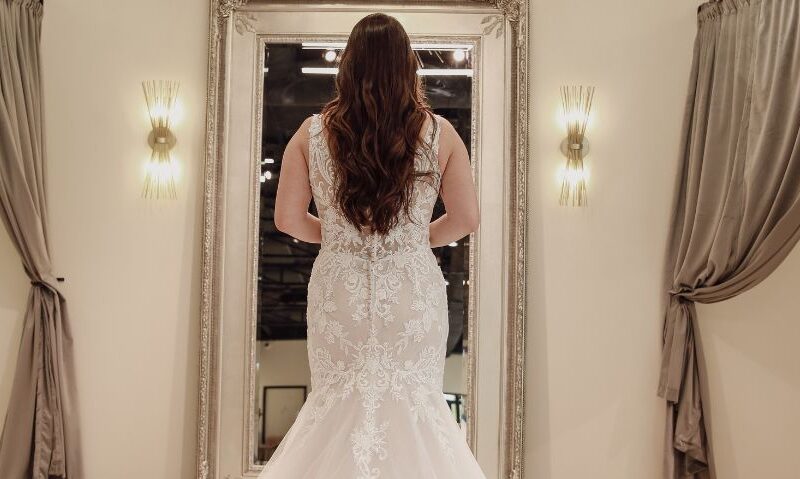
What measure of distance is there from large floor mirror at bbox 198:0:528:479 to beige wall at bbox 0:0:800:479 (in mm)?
122

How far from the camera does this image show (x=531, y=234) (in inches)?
155

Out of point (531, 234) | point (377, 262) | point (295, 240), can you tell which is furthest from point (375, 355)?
point (531, 234)

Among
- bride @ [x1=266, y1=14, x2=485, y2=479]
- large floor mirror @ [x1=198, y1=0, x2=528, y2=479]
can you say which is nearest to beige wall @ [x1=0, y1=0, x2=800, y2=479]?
large floor mirror @ [x1=198, y1=0, x2=528, y2=479]

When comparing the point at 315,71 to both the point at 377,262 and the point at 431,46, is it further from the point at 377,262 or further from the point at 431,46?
the point at 377,262

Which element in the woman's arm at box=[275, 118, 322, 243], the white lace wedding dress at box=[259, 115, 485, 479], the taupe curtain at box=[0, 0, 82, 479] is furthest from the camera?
the taupe curtain at box=[0, 0, 82, 479]

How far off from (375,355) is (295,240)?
1.66 meters

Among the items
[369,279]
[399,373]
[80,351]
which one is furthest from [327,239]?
[80,351]

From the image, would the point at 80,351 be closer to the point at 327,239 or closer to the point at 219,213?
the point at 219,213

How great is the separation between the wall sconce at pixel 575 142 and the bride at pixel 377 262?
1643 mm

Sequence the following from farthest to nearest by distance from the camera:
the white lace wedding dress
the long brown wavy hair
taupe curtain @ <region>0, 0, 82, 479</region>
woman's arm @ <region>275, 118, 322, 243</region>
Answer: taupe curtain @ <region>0, 0, 82, 479</region>
woman's arm @ <region>275, 118, 322, 243</region>
the long brown wavy hair
the white lace wedding dress

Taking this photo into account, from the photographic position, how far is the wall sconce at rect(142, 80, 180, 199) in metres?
3.93

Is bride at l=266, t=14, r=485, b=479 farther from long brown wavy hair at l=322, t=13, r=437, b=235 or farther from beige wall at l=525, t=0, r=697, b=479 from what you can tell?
beige wall at l=525, t=0, r=697, b=479

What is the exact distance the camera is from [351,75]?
2289 mm

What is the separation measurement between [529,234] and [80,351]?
89.0 inches
